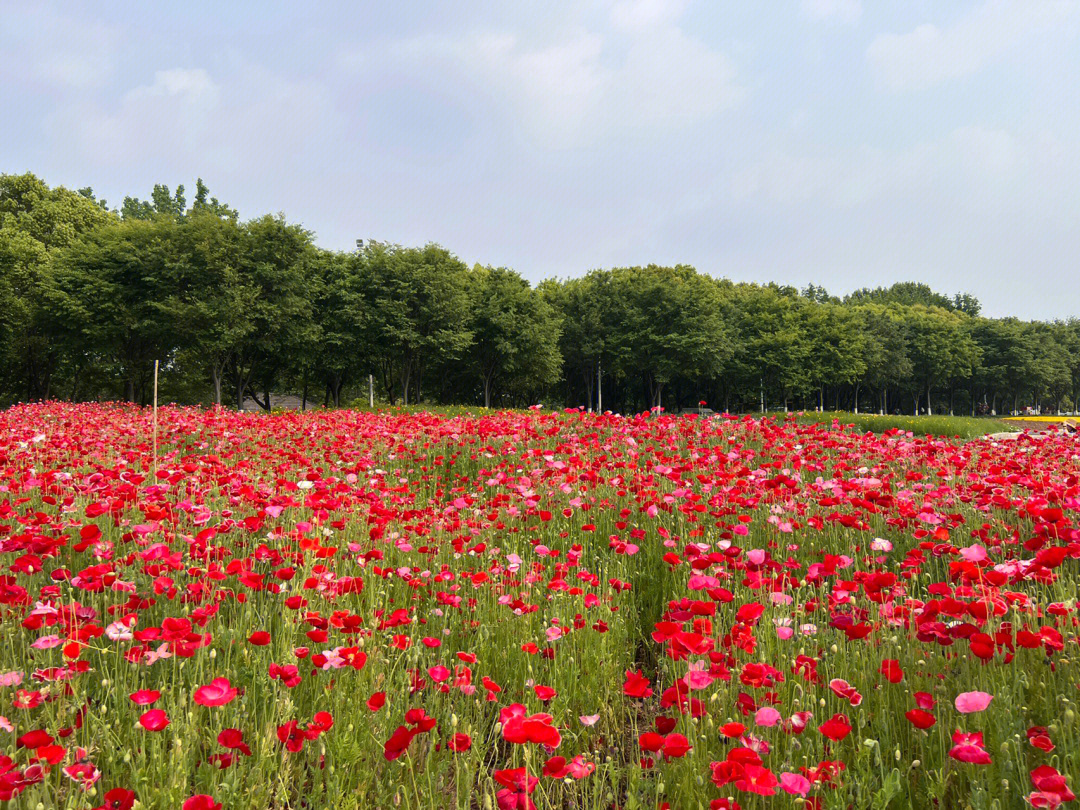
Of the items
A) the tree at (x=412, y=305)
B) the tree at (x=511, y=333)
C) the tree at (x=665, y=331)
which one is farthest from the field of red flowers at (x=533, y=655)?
the tree at (x=665, y=331)

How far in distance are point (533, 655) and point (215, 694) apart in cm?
193

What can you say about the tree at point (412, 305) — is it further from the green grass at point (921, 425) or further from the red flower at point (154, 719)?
the red flower at point (154, 719)

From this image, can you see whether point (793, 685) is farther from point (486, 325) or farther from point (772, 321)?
point (772, 321)

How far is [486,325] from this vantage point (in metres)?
41.1

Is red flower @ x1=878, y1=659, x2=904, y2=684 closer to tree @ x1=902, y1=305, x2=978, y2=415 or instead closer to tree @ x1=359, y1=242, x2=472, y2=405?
tree @ x1=359, y1=242, x2=472, y2=405

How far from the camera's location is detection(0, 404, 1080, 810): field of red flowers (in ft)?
6.84

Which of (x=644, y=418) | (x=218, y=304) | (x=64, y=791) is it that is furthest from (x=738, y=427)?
(x=218, y=304)

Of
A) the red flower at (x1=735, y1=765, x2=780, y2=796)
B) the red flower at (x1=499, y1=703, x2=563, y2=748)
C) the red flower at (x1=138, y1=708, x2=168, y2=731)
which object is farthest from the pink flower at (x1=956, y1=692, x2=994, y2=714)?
the red flower at (x1=138, y1=708, x2=168, y2=731)

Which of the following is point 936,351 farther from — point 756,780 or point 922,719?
point 756,780

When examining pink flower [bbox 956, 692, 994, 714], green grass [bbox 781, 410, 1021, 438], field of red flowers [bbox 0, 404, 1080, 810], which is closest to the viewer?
pink flower [bbox 956, 692, 994, 714]

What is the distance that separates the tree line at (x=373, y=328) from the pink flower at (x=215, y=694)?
29977mm

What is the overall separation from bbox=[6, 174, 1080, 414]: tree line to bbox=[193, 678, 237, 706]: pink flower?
1180 inches

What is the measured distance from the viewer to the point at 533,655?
3.57 m

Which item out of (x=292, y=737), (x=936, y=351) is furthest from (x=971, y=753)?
(x=936, y=351)
